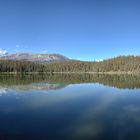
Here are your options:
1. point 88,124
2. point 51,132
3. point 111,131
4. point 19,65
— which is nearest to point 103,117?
point 88,124

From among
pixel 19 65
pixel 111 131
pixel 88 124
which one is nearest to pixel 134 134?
pixel 111 131

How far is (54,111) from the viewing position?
22.8 meters

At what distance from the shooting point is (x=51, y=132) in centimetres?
1555

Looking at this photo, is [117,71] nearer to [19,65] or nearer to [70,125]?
[19,65]

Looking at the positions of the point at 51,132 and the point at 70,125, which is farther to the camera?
the point at 70,125

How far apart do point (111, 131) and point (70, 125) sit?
296 centimetres

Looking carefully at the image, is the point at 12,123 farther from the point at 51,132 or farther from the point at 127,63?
the point at 127,63

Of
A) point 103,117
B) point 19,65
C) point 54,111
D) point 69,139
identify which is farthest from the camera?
point 19,65

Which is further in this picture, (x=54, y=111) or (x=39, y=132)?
(x=54, y=111)

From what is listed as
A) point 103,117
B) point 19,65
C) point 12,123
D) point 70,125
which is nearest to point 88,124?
point 70,125

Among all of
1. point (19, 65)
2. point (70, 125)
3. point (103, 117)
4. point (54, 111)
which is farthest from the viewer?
point (19, 65)

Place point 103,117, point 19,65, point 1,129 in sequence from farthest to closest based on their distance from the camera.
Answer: point 19,65
point 103,117
point 1,129

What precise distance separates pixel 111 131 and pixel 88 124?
2.32 metres

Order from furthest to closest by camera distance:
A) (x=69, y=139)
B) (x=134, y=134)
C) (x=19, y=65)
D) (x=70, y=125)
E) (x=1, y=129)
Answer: (x=19, y=65), (x=70, y=125), (x=1, y=129), (x=134, y=134), (x=69, y=139)
